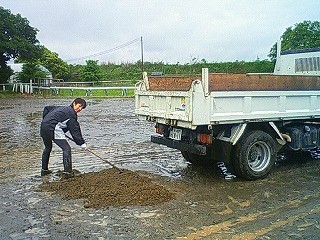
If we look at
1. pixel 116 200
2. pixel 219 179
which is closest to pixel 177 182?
pixel 219 179

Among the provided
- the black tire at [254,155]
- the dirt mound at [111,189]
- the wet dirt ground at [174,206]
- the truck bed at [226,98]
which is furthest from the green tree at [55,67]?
the black tire at [254,155]

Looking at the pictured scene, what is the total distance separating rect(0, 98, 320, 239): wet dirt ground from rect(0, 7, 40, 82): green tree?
34.8 metres

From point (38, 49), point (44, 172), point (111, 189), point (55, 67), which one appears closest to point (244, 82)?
point (111, 189)

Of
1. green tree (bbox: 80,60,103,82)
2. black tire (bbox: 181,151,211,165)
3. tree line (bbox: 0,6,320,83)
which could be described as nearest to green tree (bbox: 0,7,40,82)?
tree line (bbox: 0,6,320,83)

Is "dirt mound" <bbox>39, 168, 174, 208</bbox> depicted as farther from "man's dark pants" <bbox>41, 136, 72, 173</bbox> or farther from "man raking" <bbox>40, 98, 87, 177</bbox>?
"man raking" <bbox>40, 98, 87, 177</bbox>

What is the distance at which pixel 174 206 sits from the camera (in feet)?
19.3

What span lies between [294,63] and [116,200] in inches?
243

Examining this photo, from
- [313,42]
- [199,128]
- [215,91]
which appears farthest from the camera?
[313,42]

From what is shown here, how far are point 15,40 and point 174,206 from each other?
1580 inches

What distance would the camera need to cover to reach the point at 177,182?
725 cm

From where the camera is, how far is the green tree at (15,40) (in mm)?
41344

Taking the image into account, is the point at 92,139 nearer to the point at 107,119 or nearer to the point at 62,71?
the point at 107,119

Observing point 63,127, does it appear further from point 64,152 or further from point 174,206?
point 174,206

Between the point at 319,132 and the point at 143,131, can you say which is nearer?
the point at 319,132
